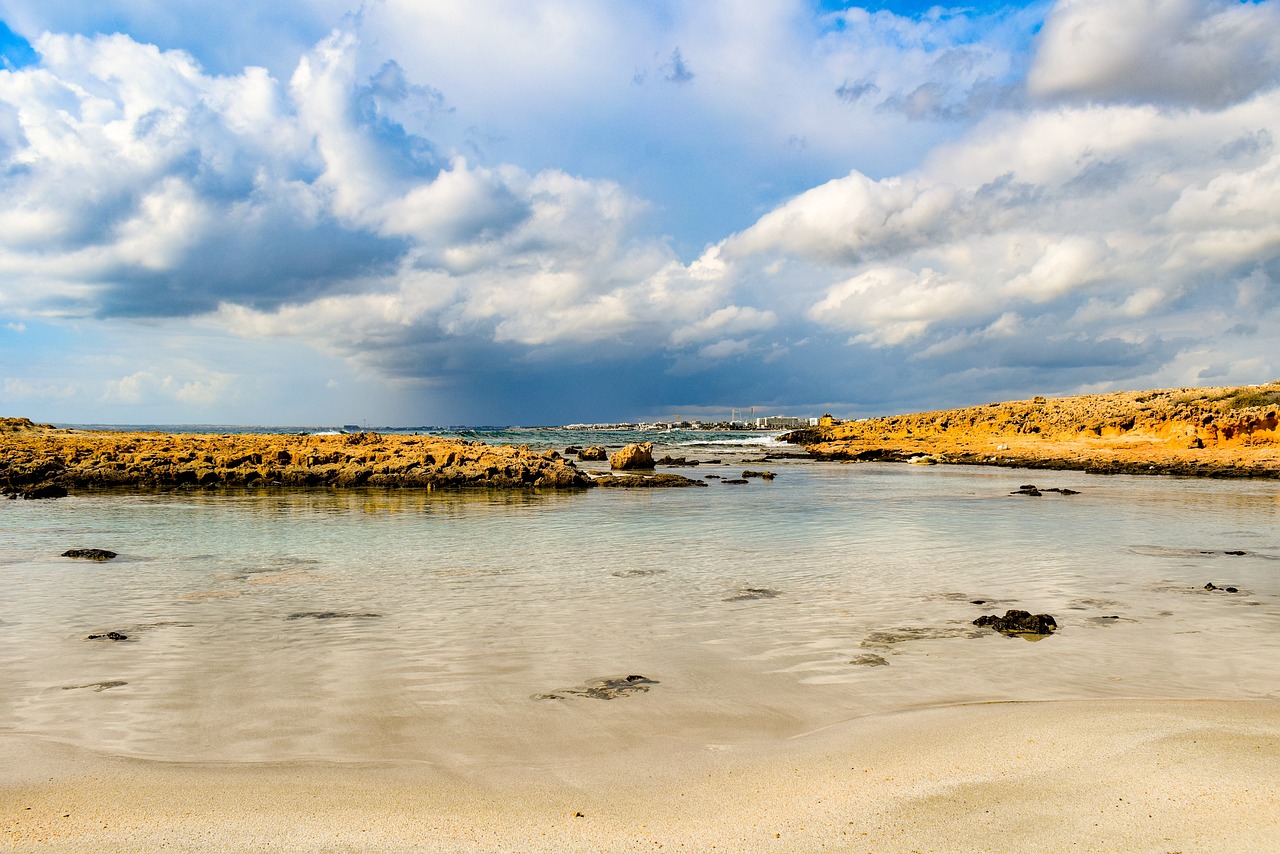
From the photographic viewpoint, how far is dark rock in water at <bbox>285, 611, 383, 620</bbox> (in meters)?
8.77

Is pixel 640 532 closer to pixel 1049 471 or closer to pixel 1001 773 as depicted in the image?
pixel 1001 773

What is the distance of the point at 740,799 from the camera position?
13.8 ft

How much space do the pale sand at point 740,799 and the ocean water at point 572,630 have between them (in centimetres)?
38

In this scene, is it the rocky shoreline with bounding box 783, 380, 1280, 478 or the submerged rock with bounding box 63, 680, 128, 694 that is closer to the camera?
the submerged rock with bounding box 63, 680, 128, 694

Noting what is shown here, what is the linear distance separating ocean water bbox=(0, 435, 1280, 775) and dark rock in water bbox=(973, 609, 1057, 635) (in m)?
0.17

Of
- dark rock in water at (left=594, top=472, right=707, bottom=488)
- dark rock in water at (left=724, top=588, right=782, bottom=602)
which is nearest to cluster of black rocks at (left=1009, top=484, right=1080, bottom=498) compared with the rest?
dark rock in water at (left=594, top=472, right=707, bottom=488)

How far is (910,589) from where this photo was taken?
1048 centimetres

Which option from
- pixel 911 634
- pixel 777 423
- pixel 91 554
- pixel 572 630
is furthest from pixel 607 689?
pixel 777 423

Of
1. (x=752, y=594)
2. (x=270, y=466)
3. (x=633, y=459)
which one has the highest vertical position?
(x=270, y=466)

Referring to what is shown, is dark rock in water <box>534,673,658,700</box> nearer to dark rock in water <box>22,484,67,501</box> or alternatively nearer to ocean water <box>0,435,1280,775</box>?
ocean water <box>0,435,1280,775</box>

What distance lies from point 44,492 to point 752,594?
24741 millimetres

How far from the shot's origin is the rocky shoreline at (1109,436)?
120ft

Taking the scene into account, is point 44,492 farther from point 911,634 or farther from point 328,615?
point 911,634

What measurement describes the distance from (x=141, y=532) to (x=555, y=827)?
627 inches
